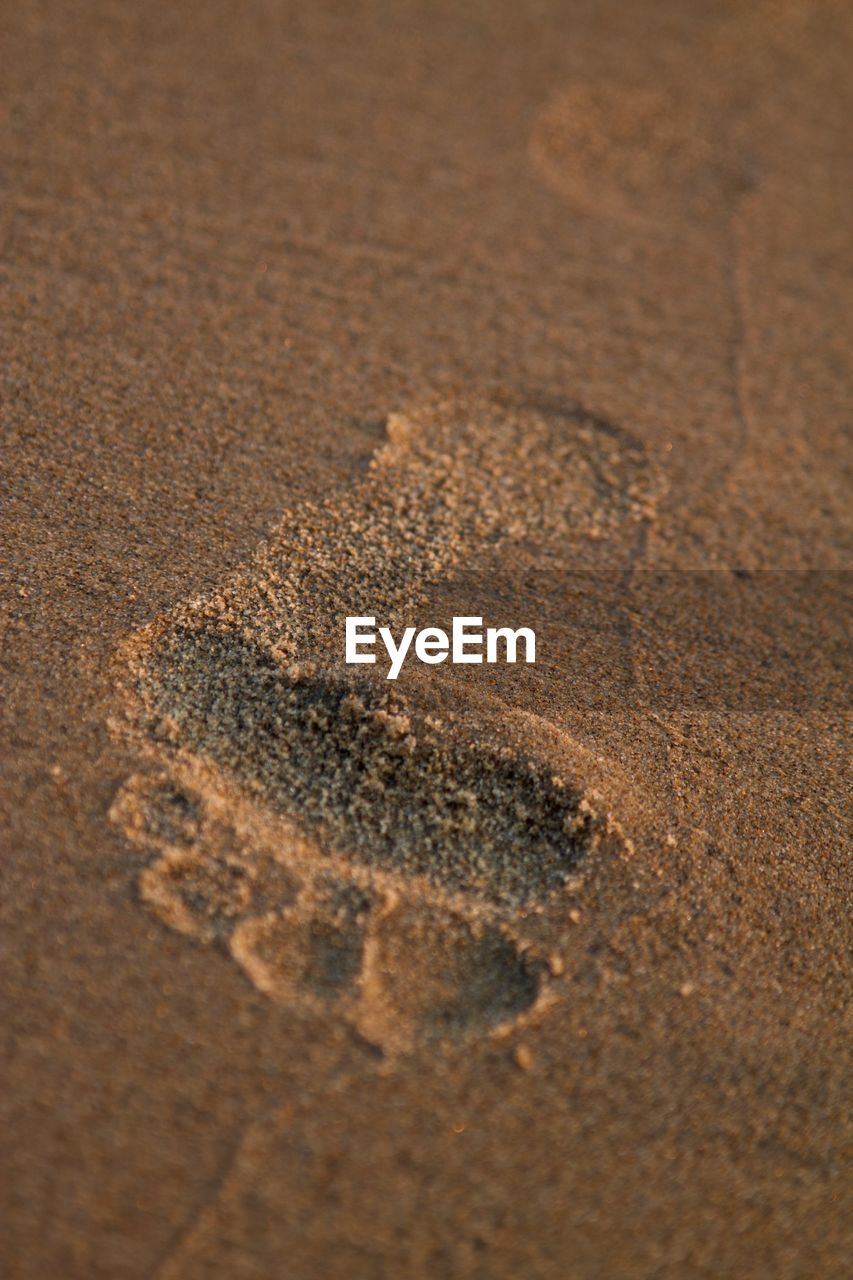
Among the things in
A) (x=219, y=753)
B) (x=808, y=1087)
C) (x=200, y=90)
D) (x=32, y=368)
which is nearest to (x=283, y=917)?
(x=219, y=753)

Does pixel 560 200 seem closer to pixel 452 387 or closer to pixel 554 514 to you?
pixel 452 387

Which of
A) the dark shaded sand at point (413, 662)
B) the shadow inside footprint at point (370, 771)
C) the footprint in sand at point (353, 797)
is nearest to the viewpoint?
the dark shaded sand at point (413, 662)

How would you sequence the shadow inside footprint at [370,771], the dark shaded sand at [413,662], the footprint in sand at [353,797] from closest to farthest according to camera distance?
the dark shaded sand at [413,662]
the footprint in sand at [353,797]
the shadow inside footprint at [370,771]

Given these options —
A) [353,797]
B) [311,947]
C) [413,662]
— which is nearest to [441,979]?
[311,947]

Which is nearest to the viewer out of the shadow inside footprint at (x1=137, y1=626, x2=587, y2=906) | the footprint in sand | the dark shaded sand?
the dark shaded sand

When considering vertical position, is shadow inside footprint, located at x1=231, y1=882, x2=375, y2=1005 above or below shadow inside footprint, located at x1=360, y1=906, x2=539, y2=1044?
above

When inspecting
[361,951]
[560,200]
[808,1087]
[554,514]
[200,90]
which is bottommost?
[808,1087]

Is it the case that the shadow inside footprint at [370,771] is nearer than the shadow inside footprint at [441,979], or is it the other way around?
the shadow inside footprint at [441,979]

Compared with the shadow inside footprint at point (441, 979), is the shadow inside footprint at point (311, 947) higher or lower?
higher
